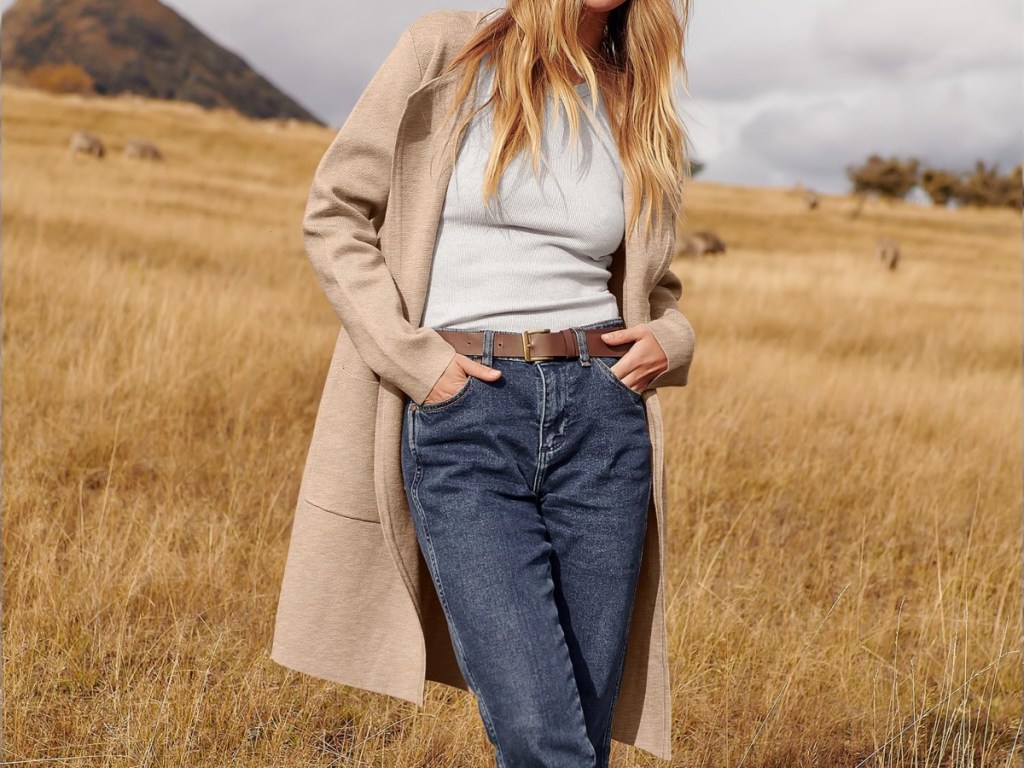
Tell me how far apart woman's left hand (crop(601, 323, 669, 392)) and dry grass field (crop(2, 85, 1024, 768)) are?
4.37 ft

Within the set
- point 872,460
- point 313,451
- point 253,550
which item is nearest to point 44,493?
point 253,550

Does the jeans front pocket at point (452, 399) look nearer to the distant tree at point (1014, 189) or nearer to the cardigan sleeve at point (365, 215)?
the cardigan sleeve at point (365, 215)

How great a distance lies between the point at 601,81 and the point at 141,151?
1138 inches

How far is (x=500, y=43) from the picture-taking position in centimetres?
206

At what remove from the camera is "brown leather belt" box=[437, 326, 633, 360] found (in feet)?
6.09

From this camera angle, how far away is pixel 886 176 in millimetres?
60500

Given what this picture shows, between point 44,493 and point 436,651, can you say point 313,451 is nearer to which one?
point 436,651

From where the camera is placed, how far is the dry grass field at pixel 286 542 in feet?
9.40

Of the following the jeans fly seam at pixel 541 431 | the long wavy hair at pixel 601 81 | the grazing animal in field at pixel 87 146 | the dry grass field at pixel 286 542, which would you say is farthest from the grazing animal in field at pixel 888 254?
the jeans fly seam at pixel 541 431

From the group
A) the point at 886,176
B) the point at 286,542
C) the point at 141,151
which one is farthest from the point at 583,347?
the point at 886,176

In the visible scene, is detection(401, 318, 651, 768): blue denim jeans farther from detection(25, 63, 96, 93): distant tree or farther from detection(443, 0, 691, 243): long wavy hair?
detection(25, 63, 96, 93): distant tree

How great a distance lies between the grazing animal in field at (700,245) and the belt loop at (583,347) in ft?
62.4

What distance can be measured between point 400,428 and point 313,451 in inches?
10.1

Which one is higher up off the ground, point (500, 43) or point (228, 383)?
point (500, 43)
